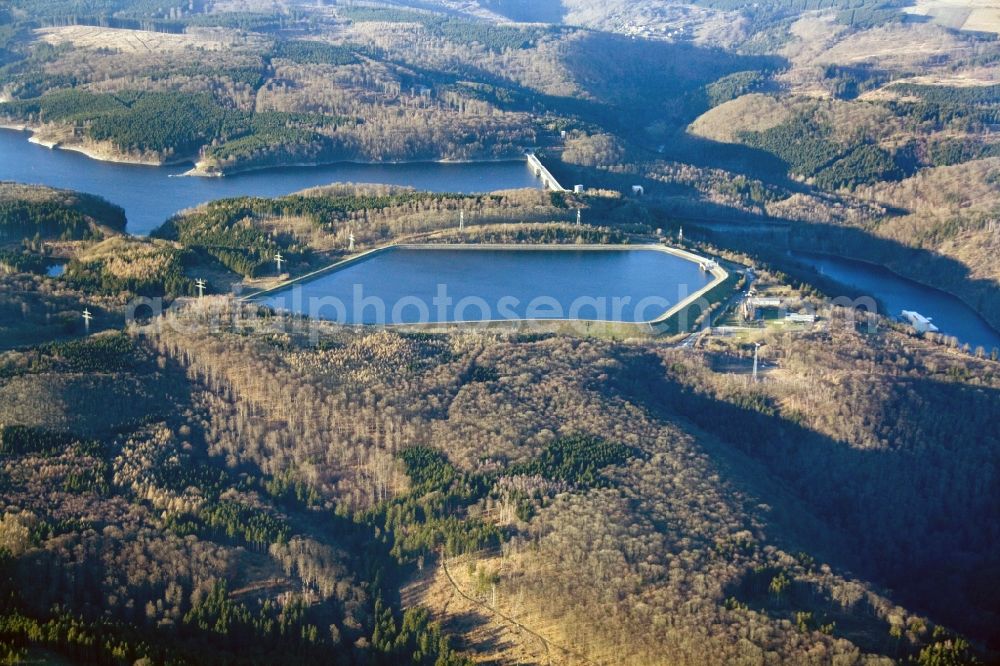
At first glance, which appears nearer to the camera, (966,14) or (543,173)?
(543,173)

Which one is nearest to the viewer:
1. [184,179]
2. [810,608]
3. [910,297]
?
[810,608]

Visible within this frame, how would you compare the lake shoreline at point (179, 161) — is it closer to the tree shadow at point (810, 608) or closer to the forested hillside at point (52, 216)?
the forested hillside at point (52, 216)

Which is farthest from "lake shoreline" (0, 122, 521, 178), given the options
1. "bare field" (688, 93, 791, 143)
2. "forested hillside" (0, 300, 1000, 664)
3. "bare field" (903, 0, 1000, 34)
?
"bare field" (903, 0, 1000, 34)

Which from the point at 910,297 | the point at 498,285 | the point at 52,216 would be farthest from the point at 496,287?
the point at 910,297

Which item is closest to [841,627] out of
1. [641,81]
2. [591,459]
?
[591,459]

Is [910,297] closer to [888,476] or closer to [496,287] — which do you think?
[496,287]

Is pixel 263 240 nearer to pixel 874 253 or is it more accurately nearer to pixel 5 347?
pixel 5 347
